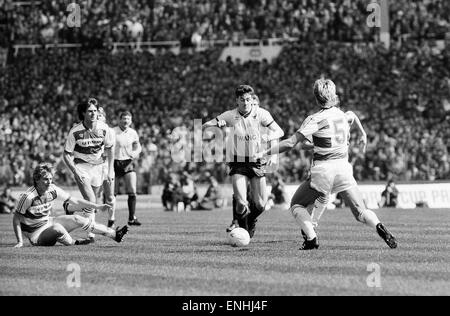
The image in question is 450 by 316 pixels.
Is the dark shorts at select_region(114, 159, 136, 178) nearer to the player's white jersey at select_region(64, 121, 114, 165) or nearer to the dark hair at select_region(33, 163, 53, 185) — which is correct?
the player's white jersey at select_region(64, 121, 114, 165)

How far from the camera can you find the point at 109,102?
3762 cm

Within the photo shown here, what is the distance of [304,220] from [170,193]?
17.2m

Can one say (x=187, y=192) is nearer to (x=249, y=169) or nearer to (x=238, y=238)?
(x=249, y=169)

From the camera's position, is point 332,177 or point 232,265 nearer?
point 232,265

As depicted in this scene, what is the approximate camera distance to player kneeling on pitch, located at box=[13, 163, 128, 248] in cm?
1348

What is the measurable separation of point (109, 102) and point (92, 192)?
898 inches

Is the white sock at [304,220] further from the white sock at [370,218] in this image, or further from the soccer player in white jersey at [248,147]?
the soccer player in white jersey at [248,147]

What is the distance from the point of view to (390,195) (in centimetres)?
3000

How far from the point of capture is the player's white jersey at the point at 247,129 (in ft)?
47.5

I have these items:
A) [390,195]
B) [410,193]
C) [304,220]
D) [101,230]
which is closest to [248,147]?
[304,220]

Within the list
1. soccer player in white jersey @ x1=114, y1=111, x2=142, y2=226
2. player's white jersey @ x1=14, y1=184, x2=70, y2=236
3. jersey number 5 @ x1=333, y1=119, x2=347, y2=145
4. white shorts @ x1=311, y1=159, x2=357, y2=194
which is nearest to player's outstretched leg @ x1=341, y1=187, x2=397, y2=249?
white shorts @ x1=311, y1=159, x2=357, y2=194

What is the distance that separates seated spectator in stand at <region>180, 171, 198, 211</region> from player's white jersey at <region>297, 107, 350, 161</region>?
17.2m

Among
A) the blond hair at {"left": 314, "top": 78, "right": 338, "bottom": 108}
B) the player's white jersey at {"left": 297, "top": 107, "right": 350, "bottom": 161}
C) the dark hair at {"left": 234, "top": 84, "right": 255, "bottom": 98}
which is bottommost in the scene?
the player's white jersey at {"left": 297, "top": 107, "right": 350, "bottom": 161}

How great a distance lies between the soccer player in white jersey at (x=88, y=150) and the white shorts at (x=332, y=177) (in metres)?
4.22
